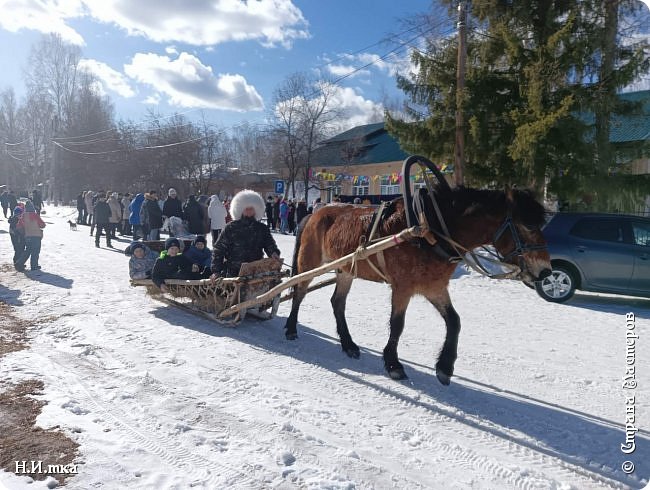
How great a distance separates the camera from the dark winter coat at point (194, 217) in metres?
12.9

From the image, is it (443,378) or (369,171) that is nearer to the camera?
(443,378)

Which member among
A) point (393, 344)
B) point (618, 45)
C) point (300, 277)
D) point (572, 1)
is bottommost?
point (393, 344)

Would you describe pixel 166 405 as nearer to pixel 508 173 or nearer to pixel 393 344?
pixel 393 344

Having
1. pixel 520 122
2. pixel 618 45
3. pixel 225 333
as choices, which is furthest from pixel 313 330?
pixel 618 45

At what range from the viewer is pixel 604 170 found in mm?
9914

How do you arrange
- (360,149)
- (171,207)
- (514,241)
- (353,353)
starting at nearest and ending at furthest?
(514,241) < (353,353) < (171,207) < (360,149)

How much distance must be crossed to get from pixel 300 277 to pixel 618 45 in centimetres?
949

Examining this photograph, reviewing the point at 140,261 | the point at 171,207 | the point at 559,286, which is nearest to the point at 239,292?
the point at 140,261

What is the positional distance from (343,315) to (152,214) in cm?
965

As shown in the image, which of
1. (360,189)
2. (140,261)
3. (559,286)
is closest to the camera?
(140,261)

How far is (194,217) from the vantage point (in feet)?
42.4

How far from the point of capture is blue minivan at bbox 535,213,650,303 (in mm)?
7371

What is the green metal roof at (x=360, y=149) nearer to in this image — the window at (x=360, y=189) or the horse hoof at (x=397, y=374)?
the window at (x=360, y=189)

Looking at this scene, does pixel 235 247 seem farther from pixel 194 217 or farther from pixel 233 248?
pixel 194 217
